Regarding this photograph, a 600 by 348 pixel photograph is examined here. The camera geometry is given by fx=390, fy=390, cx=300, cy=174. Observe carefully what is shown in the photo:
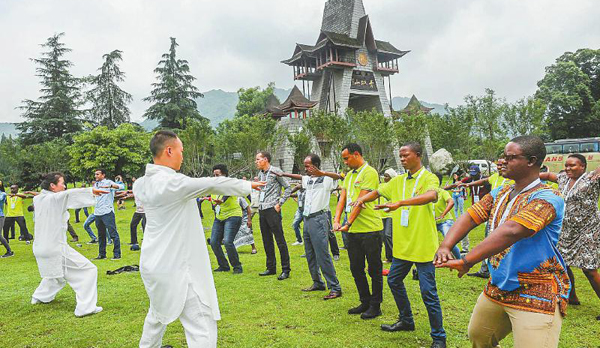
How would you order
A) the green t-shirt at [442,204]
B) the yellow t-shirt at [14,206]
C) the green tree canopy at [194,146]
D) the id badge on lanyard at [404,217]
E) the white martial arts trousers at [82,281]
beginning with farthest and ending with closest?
the green tree canopy at [194,146] → the yellow t-shirt at [14,206] → the green t-shirt at [442,204] → the white martial arts trousers at [82,281] → the id badge on lanyard at [404,217]

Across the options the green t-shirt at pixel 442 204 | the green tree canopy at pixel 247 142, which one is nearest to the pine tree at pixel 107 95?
the green tree canopy at pixel 247 142

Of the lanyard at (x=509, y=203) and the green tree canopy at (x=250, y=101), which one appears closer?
the lanyard at (x=509, y=203)

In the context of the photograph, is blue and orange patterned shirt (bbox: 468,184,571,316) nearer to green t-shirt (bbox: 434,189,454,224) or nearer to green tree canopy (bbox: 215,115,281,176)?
green t-shirt (bbox: 434,189,454,224)

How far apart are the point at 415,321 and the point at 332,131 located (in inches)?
998

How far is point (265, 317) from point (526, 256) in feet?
12.1

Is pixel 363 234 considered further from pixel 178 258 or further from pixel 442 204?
pixel 442 204

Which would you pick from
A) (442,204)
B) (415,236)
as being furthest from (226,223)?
(415,236)

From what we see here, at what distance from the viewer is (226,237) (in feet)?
24.7

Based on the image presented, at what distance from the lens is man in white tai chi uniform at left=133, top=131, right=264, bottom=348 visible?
10.3 feet

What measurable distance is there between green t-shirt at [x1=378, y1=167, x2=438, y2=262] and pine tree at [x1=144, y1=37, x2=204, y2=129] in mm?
43016

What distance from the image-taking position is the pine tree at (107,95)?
46594mm

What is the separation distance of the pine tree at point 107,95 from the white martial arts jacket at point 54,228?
4509cm

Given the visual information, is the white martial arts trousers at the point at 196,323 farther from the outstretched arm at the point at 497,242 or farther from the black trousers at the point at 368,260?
the black trousers at the point at 368,260

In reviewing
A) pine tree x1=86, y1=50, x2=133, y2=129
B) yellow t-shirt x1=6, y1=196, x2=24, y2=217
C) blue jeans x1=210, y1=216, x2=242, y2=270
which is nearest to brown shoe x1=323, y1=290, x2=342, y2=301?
blue jeans x1=210, y1=216, x2=242, y2=270
